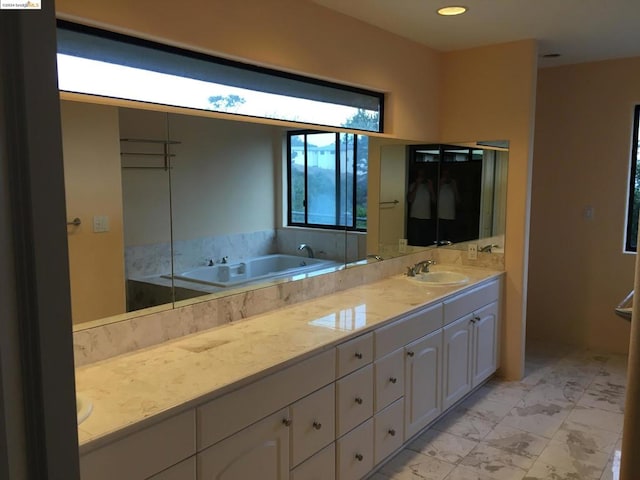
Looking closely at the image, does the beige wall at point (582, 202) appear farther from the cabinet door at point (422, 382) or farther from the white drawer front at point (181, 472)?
the white drawer front at point (181, 472)

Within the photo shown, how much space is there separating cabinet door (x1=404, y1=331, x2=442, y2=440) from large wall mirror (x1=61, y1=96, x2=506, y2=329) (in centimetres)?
69

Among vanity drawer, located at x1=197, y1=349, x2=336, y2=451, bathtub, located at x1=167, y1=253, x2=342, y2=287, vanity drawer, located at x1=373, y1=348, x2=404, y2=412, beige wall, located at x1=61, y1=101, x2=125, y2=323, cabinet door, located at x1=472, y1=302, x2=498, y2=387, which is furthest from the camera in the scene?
cabinet door, located at x1=472, y1=302, x2=498, y2=387

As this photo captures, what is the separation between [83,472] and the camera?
4.65 ft

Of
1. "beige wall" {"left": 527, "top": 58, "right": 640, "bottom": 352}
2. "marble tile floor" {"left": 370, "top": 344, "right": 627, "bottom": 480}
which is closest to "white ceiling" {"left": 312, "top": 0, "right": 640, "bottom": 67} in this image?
"beige wall" {"left": 527, "top": 58, "right": 640, "bottom": 352}

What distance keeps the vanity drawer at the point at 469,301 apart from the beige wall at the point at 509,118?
0.88 ft

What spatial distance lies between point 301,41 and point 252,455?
206 cm

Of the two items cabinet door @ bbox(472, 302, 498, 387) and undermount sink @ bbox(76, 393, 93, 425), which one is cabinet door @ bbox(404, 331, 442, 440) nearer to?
cabinet door @ bbox(472, 302, 498, 387)

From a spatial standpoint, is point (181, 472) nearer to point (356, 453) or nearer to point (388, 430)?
point (356, 453)

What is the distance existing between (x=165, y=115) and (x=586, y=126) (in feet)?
12.3

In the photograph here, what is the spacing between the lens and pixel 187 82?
95.3 inches

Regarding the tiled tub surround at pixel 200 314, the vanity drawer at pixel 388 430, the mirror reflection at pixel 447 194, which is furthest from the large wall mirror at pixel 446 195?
the vanity drawer at pixel 388 430

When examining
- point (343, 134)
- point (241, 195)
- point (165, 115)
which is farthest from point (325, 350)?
point (343, 134)

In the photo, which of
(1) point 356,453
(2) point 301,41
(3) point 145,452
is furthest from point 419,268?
(3) point 145,452

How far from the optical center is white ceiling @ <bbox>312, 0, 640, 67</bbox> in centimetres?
297
